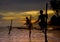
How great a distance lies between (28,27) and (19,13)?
4.09 feet

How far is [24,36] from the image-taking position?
3.57 meters

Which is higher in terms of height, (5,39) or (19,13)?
(19,13)

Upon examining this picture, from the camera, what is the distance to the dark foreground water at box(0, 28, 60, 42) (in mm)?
3355

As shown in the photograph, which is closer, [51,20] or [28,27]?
[28,27]

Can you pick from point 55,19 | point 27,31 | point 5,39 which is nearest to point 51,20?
point 55,19

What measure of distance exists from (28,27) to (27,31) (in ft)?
0.78

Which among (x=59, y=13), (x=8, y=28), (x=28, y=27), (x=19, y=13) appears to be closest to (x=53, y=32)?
(x=28, y=27)

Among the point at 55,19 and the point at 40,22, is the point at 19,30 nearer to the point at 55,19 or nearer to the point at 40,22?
the point at 40,22

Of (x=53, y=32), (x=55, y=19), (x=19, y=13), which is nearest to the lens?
Result: (x=53, y=32)

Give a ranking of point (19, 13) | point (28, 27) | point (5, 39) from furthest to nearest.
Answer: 1. point (19, 13)
2. point (28, 27)
3. point (5, 39)

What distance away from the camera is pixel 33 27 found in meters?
4.08

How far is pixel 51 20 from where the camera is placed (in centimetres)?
441

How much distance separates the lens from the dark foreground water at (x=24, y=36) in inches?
132

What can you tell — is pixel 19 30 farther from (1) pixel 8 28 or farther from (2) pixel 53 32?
(2) pixel 53 32
